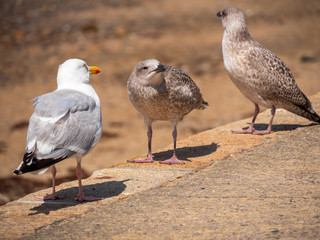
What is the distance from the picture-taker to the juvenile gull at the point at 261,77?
6.69 metres

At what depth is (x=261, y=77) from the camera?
669cm

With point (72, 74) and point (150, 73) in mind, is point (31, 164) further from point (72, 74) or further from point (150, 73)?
point (150, 73)

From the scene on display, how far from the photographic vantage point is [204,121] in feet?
41.8

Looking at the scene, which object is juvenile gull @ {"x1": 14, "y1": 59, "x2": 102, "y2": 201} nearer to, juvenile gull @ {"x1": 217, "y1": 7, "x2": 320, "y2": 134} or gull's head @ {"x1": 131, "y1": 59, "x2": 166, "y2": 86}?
gull's head @ {"x1": 131, "y1": 59, "x2": 166, "y2": 86}

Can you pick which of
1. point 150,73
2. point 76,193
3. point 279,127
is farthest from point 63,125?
point 279,127

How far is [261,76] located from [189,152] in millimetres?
1469

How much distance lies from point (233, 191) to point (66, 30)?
1708 centimetres

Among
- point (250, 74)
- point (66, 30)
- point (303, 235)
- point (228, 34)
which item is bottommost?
point (303, 235)

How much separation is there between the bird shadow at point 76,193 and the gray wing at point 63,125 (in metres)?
0.44

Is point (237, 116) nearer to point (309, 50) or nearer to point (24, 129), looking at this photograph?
point (24, 129)

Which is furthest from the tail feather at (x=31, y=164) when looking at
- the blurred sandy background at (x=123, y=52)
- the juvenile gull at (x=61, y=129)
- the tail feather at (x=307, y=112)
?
the blurred sandy background at (x=123, y=52)

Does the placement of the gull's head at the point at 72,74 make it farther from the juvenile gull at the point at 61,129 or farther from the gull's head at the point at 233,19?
the gull's head at the point at 233,19

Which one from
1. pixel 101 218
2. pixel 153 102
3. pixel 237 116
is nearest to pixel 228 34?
pixel 153 102

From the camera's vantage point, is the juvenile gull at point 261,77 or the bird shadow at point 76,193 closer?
the bird shadow at point 76,193
